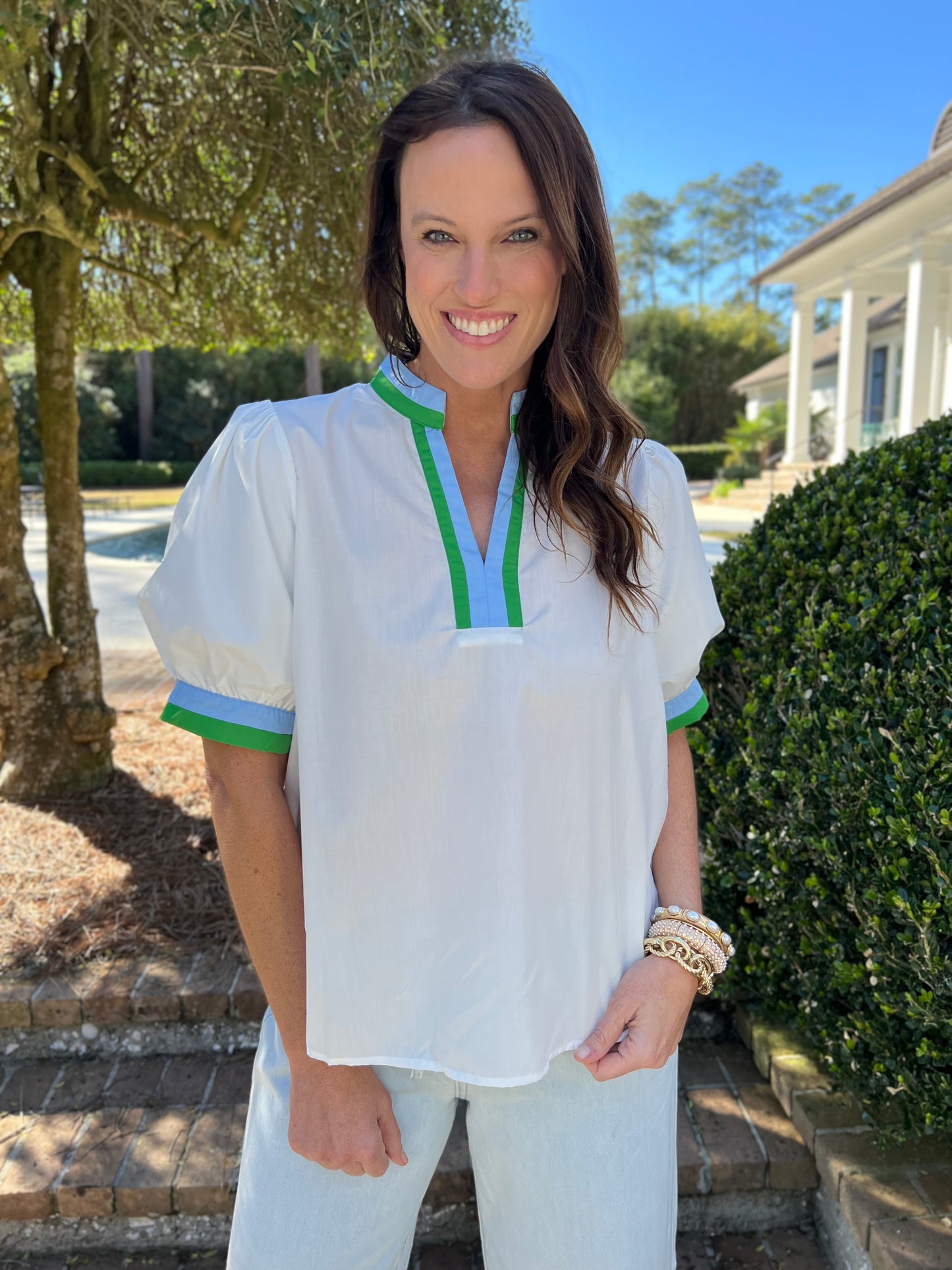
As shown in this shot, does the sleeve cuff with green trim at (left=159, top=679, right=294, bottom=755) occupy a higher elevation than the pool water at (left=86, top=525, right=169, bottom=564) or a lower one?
higher

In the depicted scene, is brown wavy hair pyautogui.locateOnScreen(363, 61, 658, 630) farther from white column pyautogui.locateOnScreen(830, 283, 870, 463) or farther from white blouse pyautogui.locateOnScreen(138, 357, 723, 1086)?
white column pyautogui.locateOnScreen(830, 283, 870, 463)

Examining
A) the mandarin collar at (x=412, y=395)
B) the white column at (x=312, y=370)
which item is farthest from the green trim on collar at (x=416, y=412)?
the white column at (x=312, y=370)

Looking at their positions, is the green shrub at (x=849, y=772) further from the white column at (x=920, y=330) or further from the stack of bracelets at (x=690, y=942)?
the white column at (x=920, y=330)

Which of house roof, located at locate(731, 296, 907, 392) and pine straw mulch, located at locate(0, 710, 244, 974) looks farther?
house roof, located at locate(731, 296, 907, 392)

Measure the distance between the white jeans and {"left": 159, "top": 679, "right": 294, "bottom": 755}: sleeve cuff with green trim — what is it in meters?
0.47

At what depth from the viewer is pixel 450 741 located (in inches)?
44.9

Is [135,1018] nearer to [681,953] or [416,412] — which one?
[681,953]

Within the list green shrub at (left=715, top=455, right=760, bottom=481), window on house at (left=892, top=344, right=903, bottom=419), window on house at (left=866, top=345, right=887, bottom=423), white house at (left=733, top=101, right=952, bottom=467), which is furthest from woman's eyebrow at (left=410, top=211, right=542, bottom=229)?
green shrub at (left=715, top=455, right=760, bottom=481)

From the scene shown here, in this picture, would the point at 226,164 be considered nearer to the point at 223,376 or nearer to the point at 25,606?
the point at 25,606

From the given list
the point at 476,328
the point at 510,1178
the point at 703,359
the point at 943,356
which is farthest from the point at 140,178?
the point at 703,359

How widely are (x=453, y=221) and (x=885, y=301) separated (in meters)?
28.0

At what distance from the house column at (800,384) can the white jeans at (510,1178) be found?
72.2ft

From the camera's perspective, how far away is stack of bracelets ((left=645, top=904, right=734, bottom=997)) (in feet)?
4.34

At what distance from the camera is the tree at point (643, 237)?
61.1m
